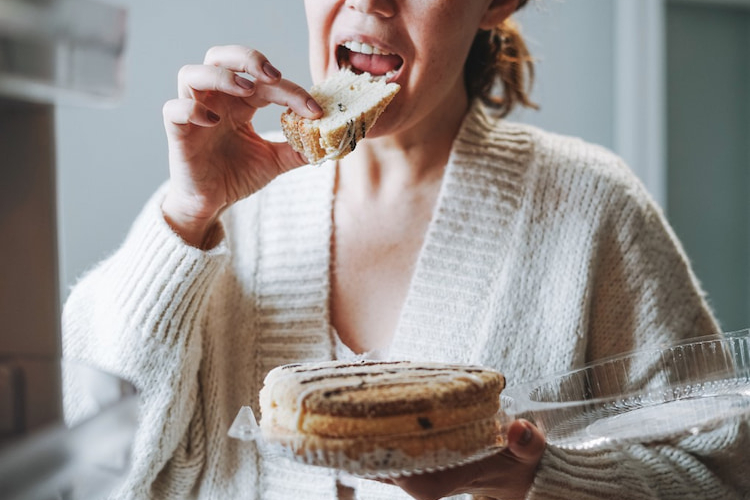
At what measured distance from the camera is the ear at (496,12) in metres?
1.37

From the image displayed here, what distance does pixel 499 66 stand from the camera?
1.54 meters

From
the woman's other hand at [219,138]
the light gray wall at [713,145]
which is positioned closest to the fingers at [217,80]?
the woman's other hand at [219,138]

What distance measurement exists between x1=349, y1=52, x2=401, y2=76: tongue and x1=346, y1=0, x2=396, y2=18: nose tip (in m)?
0.07

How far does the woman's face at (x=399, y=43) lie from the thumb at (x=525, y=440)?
54cm

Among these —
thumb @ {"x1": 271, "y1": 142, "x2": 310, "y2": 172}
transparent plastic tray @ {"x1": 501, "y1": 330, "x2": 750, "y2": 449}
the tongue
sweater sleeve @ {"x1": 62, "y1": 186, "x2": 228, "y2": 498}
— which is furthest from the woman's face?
transparent plastic tray @ {"x1": 501, "y1": 330, "x2": 750, "y2": 449}

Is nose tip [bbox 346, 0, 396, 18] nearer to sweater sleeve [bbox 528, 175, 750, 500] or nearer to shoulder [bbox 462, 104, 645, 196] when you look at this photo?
shoulder [bbox 462, 104, 645, 196]

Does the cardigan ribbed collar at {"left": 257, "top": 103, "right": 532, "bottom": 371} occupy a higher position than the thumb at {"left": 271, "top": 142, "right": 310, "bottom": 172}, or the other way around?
the thumb at {"left": 271, "top": 142, "right": 310, "bottom": 172}

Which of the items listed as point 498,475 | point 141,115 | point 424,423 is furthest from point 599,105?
point 424,423

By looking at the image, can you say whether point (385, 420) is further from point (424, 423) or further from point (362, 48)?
point (362, 48)

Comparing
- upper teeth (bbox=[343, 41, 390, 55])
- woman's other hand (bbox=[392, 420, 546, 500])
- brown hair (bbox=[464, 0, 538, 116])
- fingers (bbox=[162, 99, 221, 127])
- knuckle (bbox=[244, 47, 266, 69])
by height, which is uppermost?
brown hair (bbox=[464, 0, 538, 116])

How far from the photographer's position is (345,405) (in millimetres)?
804

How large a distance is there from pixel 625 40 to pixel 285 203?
1611 mm

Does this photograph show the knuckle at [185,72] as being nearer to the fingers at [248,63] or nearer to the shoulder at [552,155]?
the fingers at [248,63]

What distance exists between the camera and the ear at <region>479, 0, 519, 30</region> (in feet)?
4.50
